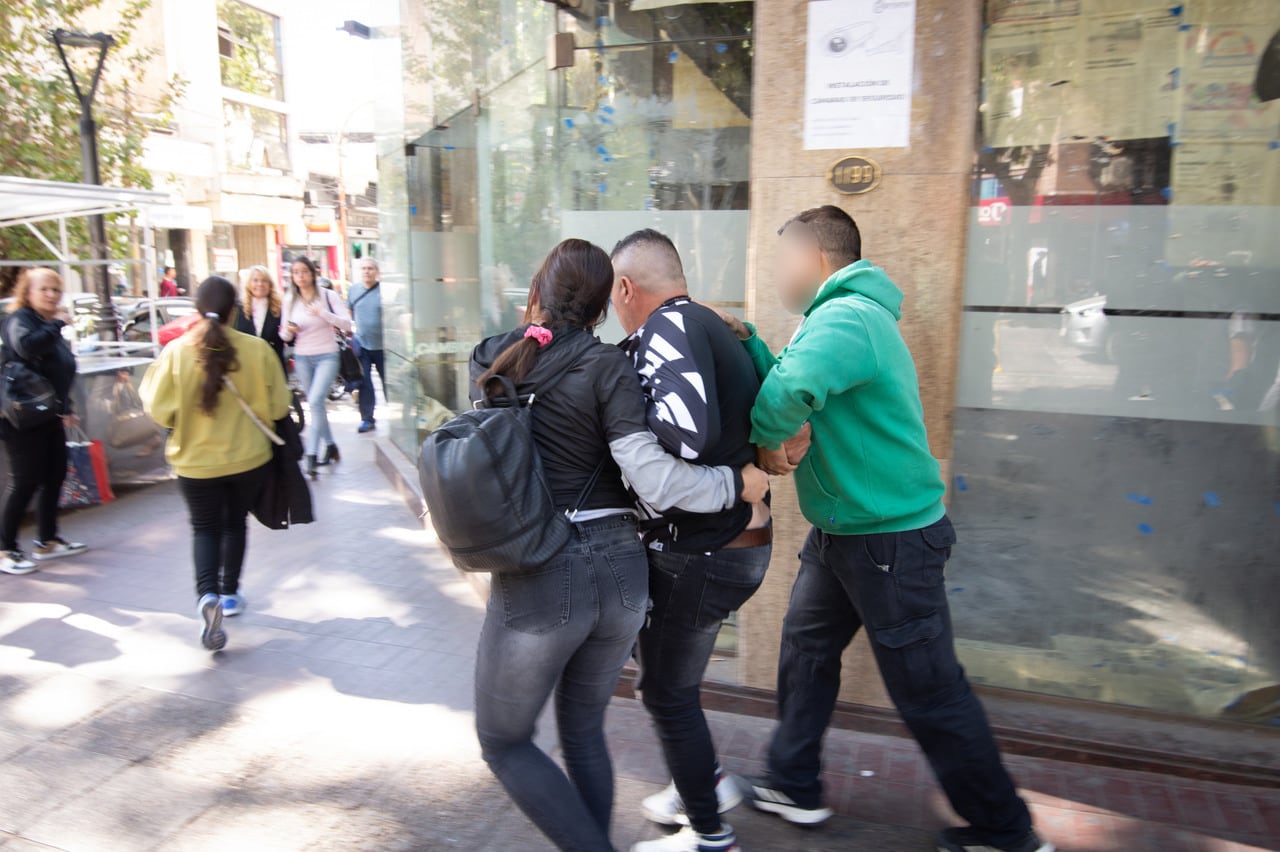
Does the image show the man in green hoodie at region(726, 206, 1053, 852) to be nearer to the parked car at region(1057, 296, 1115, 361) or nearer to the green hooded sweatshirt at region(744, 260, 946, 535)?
the green hooded sweatshirt at region(744, 260, 946, 535)

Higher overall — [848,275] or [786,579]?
[848,275]

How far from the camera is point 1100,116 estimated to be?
3.68m


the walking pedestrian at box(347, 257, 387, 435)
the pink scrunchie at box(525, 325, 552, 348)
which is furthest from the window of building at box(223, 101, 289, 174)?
the pink scrunchie at box(525, 325, 552, 348)

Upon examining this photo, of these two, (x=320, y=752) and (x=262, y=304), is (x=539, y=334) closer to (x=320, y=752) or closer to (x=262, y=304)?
(x=320, y=752)

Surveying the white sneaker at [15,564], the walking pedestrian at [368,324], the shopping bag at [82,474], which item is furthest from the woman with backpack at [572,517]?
the walking pedestrian at [368,324]

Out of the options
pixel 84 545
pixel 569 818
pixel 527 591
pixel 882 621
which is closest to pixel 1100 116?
pixel 882 621

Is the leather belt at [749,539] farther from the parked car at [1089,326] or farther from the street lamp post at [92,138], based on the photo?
the street lamp post at [92,138]

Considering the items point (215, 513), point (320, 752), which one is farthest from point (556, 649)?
point (215, 513)

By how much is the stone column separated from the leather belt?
3.93ft

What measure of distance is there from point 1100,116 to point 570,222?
2.51 m

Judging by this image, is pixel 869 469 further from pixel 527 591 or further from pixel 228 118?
pixel 228 118

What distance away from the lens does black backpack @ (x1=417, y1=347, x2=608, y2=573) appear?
215 centimetres

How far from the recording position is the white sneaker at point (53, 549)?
609cm

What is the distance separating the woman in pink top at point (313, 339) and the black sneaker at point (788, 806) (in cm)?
653
